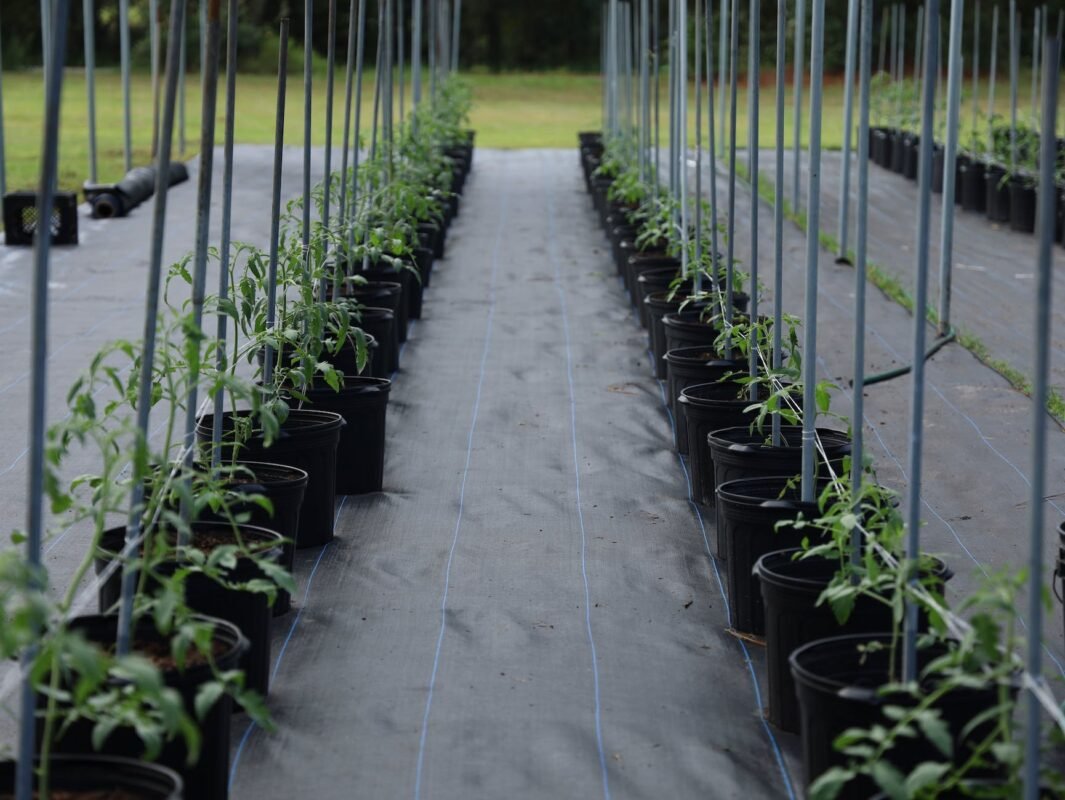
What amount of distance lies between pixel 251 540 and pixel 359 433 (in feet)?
4.79

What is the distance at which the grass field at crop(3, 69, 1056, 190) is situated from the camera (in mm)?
19484

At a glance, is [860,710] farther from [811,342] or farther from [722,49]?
[722,49]

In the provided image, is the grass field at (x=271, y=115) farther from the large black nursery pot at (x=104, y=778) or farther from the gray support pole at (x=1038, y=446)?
the gray support pole at (x=1038, y=446)

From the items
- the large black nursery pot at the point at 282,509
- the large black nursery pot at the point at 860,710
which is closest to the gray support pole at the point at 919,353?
the large black nursery pot at the point at 860,710

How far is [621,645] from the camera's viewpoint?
11.9 ft

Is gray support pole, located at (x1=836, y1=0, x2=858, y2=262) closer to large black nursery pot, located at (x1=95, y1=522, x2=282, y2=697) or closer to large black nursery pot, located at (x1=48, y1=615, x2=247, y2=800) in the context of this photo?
large black nursery pot, located at (x1=95, y1=522, x2=282, y2=697)

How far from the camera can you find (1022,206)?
40.3 feet

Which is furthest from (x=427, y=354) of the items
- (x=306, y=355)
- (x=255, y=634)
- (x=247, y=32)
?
(x=247, y=32)

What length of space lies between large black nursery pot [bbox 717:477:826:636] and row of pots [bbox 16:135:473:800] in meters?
1.10

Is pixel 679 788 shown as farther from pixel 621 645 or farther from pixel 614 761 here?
pixel 621 645

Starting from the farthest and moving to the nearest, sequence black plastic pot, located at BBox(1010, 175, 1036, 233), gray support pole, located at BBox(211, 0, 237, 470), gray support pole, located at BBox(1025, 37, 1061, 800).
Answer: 1. black plastic pot, located at BBox(1010, 175, 1036, 233)
2. gray support pole, located at BBox(211, 0, 237, 470)
3. gray support pole, located at BBox(1025, 37, 1061, 800)

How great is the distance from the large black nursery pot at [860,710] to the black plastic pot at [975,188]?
11.6 meters

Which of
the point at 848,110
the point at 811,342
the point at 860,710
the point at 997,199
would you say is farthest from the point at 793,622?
the point at 997,199

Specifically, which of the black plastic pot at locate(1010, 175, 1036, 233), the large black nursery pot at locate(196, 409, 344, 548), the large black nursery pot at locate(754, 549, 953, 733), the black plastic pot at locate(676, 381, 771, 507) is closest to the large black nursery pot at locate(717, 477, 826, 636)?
the large black nursery pot at locate(754, 549, 953, 733)
